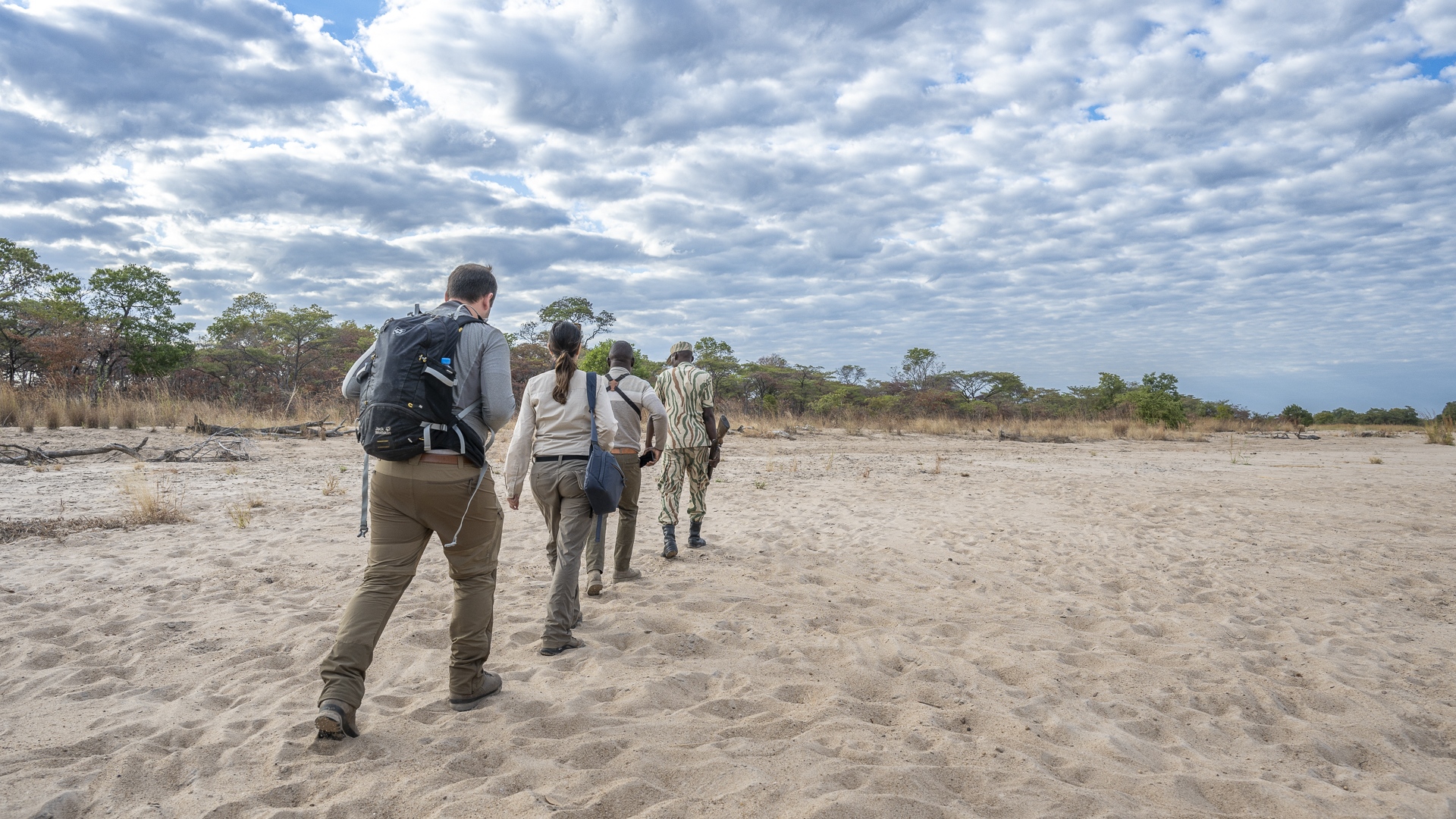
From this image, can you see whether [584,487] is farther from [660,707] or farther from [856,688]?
[856,688]

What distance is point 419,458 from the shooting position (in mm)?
3117

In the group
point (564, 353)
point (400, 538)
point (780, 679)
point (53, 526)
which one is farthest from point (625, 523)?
point (53, 526)

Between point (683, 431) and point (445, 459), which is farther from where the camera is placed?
point (683, 431)

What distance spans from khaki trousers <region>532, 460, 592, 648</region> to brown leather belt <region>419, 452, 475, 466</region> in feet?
3.90

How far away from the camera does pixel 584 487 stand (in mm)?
4273

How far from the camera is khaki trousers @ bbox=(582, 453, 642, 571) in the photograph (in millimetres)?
5500

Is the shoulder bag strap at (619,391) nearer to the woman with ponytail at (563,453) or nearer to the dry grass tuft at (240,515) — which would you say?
the woman with ponytail at (563,453)

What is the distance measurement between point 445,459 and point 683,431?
11.8ft

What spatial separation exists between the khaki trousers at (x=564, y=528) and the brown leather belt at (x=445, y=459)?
3.90 feet

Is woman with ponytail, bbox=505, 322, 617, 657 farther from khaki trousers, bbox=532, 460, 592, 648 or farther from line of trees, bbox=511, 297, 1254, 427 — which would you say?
line of trees, bbox=511, 297, 1254, 427

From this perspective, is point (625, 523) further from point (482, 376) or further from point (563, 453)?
point (482, 376)

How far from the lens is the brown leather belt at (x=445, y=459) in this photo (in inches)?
123

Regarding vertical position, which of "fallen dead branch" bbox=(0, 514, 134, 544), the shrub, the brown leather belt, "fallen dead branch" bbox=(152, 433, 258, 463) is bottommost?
"fallen dead branch" bbox=(0, 514, 134, 544)

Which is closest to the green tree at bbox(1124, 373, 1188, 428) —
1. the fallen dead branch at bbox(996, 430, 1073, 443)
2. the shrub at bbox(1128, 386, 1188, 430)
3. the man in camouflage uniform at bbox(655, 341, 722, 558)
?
the shrub at bbox(1128, 386, 1188, 430)
